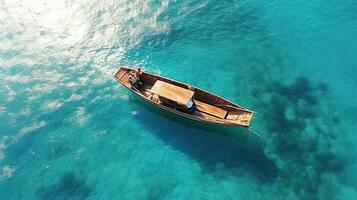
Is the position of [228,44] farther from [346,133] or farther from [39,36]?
[39,36]

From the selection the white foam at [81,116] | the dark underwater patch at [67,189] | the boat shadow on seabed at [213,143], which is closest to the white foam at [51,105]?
the white foam at [81,116]

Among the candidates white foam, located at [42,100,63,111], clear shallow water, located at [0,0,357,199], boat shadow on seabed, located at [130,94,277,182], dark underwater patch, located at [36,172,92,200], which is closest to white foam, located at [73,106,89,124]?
clear shallow water, located at [0,0,357,199]

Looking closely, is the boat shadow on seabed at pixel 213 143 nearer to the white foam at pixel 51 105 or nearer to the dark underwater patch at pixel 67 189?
the dark underwater patch at pixel 67 189

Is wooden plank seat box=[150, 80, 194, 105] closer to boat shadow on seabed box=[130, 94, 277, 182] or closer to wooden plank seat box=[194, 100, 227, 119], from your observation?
wooden plank seat box=[194, 100, 227, 119]

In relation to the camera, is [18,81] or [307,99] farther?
[18,81]

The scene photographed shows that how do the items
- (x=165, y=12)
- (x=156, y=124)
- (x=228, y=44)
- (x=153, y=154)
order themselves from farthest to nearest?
1. (x=165, y=12)
2. (x=228, y=44)
3. (x=156, y=124)
4. (x=153, y=154)

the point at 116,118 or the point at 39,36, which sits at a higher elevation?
the point at 39,36

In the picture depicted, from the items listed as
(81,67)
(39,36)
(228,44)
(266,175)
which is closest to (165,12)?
(228,44)
